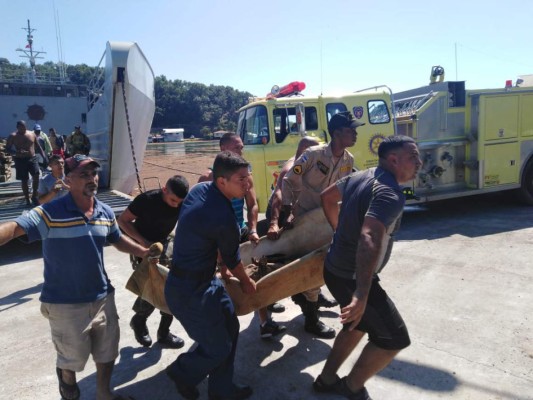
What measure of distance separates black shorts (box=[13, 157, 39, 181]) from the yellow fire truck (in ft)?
13.1

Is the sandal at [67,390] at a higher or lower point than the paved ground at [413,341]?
higher

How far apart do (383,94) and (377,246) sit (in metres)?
5.93

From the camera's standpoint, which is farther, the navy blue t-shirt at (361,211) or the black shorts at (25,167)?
the black shorts at (25,167)

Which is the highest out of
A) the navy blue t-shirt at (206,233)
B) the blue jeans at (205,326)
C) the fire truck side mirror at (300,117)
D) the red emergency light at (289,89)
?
the red emergency light at (289,89)

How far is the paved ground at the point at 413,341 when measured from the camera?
112 inches

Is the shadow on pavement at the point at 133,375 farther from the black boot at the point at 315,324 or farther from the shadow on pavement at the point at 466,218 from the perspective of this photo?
the shadow on pavement at the point at 466,218

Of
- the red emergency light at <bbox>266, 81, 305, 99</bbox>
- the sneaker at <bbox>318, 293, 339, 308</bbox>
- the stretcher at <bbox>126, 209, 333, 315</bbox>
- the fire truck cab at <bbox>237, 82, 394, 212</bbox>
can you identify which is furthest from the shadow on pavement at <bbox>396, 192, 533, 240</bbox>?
the stretcher at <bbox>126, 209, 333, 315</bbox>

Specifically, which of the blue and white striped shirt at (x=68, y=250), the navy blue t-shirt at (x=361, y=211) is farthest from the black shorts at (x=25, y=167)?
the navy blue t-shirt at (x=361, y=211)

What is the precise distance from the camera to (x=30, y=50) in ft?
122

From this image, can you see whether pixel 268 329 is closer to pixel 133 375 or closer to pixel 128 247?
pixel 133 375

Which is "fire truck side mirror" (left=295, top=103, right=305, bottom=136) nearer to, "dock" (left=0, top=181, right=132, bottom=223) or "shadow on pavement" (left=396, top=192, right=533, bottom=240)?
"shadow on pavement" (left=396, top=192, right=533, bottom=240)

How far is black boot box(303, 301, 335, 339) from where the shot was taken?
353 centimetres

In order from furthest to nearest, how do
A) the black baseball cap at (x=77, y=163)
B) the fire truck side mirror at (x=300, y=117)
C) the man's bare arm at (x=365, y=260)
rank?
1. the fire truck side mirror at (x=300, y=117)
2. the black baseball cap at (x=77, y=163)
3. the man's bare arm at (x=365, y=260)

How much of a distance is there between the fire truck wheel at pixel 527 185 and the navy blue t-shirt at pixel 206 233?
26.1 ft
